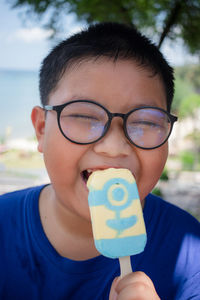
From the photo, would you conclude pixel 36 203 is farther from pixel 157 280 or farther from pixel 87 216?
pixel 157 280

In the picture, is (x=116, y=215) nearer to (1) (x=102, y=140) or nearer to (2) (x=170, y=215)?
(1) (x=102, y=140)

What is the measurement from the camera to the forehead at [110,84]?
3.52ft

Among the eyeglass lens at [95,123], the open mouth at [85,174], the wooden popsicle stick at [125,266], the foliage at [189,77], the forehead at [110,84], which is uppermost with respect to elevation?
the foliage at [189,77]

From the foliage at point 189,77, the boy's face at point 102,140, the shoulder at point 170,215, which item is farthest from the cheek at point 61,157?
the foliage at point 189,77

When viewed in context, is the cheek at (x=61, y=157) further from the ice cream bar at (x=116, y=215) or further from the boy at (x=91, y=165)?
the ice cream bar at (x=116, y=215)

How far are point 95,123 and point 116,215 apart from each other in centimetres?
37

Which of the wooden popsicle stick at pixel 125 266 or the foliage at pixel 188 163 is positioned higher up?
the wooden popsicle stick at pixel 125 266

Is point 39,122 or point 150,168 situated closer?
point 150,168

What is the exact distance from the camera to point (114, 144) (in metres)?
1.05

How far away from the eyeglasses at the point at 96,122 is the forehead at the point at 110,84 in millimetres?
29

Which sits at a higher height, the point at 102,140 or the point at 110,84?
the point at 110,84

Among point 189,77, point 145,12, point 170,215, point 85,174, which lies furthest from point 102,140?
point 189,77

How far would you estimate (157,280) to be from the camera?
A: 1221 millimetres

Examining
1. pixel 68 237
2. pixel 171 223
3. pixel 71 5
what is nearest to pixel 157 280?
pixel 171 223
